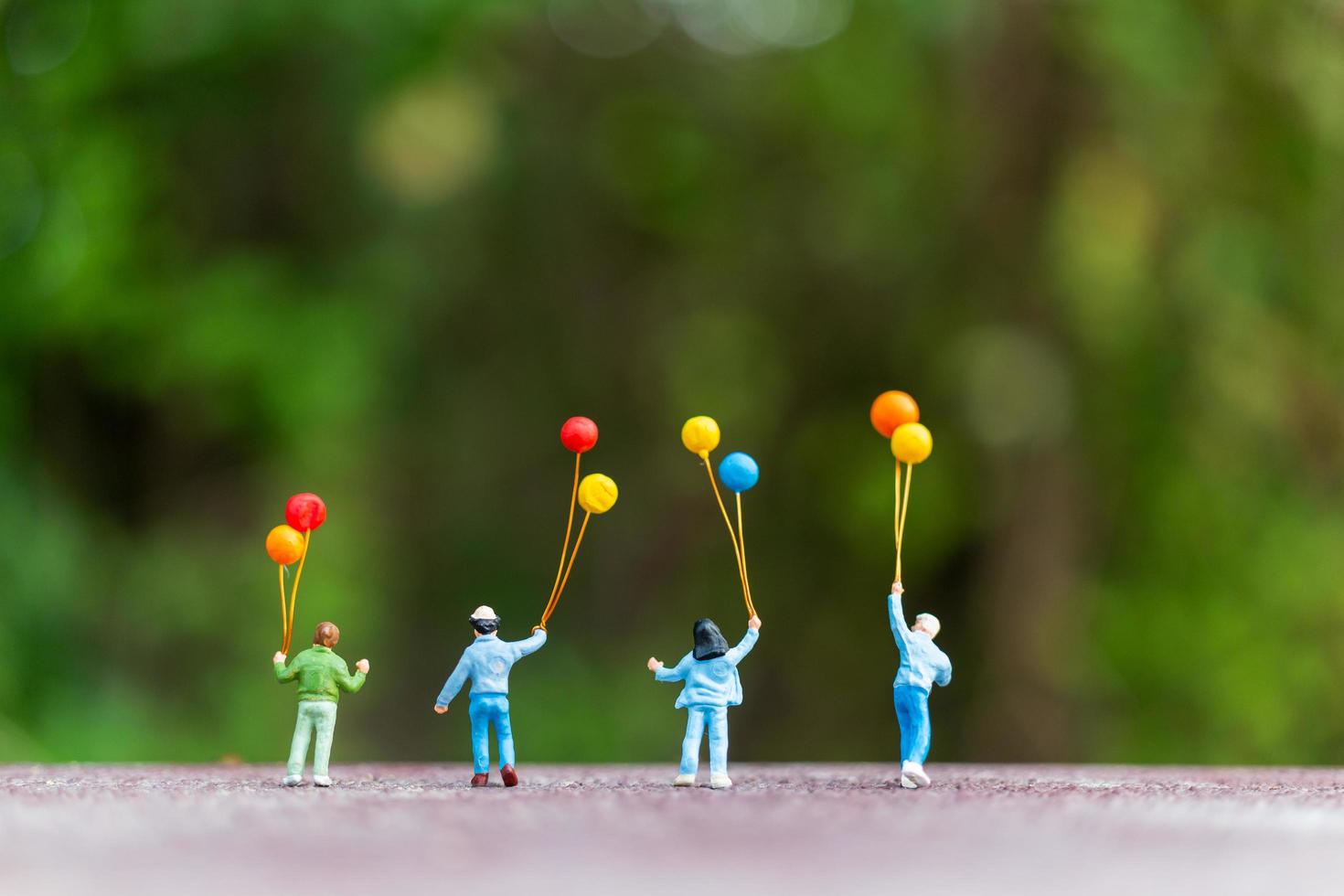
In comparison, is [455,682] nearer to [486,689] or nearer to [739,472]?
[486,689]

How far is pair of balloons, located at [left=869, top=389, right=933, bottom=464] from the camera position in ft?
11.9

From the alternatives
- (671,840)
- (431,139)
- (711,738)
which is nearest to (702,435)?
(711,738)

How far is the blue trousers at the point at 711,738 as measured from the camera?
355 cm

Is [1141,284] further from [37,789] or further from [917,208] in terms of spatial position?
[37,789]

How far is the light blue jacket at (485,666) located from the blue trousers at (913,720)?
95 centimetres

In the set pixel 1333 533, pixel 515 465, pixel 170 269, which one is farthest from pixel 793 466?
pixel 170 269

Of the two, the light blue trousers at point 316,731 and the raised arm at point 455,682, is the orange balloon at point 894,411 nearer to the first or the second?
the raised arm at point 455,682

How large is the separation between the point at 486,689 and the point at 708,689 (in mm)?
582

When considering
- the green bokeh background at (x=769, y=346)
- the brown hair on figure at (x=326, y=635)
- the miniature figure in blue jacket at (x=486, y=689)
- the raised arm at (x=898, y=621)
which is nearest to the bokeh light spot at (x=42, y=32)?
the green bokeh background at (x=769, y=346)

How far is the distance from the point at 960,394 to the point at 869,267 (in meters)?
1.12

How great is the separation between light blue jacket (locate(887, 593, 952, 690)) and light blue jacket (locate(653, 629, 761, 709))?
0.37m

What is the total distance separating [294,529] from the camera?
12.5 feet

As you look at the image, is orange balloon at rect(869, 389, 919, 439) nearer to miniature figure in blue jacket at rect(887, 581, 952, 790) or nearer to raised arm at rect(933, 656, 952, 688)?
miniature figure in blue jacket at rect(887, 581, 952, 790)

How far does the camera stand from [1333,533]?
7.27m
